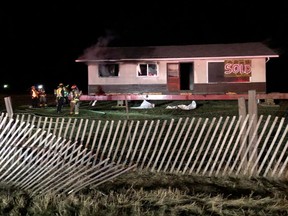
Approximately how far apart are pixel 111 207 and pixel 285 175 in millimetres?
2839

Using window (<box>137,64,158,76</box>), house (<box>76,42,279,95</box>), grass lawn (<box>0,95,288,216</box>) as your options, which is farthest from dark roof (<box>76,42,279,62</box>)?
grass lawn (<box>0,95,288,216</box>)

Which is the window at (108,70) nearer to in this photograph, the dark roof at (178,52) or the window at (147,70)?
the dark roof at (178,52)

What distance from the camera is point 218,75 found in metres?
27.9

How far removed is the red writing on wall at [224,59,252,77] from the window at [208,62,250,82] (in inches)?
6.7

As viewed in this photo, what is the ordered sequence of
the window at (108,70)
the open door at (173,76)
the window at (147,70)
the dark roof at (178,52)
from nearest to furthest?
1. the dark roof at (178,52)
2. the window at (147,70)
3. the window at (108,70)
4. the open door at (173,76)

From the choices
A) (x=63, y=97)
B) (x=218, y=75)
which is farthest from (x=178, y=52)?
(x=63, y=97)

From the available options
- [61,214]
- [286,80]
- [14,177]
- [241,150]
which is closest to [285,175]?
[241,150]

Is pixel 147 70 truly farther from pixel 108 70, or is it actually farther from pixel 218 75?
pixel 218 75

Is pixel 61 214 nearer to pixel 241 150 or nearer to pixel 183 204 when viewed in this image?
pixel 183 204

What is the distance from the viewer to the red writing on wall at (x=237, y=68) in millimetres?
27625

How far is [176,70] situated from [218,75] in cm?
246

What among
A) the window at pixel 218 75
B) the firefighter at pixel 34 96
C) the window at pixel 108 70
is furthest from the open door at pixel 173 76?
the firefighter at pixel 34 96

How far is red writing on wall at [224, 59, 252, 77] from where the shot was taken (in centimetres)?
2762

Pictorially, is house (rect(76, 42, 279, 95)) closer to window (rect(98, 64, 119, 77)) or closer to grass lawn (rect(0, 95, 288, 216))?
window (rect(98, 64, 119, 77))
